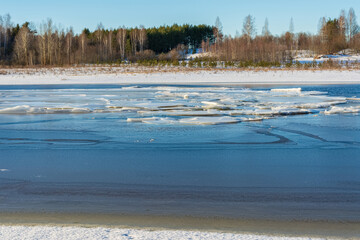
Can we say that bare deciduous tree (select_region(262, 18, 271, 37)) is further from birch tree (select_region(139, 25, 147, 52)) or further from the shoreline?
the shoreline

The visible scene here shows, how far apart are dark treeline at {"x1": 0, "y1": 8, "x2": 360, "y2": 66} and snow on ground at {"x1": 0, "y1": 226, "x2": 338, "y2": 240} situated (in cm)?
4573

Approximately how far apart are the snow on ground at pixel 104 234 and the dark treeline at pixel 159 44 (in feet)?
150

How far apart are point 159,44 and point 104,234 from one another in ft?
251

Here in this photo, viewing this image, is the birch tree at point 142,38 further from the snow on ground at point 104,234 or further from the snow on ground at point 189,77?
the snow on ground at point 104,234

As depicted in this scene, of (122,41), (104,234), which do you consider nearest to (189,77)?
(104,234)

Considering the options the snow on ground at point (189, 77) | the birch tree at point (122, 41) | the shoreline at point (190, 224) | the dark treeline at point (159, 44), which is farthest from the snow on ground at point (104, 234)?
the birch tree at point (122, 41)

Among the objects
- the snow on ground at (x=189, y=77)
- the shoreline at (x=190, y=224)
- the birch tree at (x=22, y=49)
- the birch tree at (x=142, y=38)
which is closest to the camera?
the shoreline at (x=190, y=224)

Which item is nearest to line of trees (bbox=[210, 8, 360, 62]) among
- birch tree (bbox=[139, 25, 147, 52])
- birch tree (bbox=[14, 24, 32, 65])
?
birch tree (bbox=[139, 25, 147, 52])

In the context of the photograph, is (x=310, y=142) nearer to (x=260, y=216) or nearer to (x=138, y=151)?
(x=138, y=151)

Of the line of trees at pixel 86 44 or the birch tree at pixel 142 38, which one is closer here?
the line of trees at pixel 86 44

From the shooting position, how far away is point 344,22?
80125 millimetres

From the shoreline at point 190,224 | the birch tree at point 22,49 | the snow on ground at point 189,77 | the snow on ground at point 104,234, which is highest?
the birch tree at point 22,49

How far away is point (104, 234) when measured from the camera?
3.43 metres

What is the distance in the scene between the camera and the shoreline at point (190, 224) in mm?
3635
